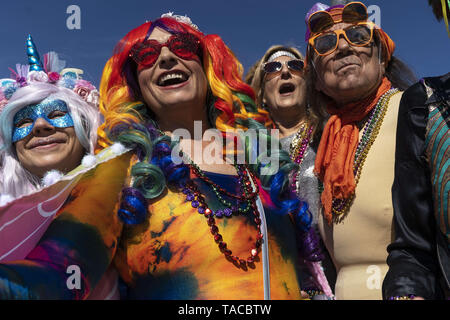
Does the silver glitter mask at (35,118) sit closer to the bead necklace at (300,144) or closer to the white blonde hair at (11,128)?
the white blonde hair at (11,128)

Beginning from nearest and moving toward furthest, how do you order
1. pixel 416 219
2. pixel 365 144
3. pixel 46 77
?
pixel 416 219 → pixel 365 144 → pixel 46 77

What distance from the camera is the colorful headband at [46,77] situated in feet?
10.0

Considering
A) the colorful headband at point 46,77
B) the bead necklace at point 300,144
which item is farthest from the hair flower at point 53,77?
the bead necklace at point 300,144

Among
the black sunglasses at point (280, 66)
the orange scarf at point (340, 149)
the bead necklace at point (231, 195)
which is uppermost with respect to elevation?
the black sunglasses at point (280, 66)

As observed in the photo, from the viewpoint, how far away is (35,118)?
2883 millimetres

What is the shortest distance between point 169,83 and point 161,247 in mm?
928

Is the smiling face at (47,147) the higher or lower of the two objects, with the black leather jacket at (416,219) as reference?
higher

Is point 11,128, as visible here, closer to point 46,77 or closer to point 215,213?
point 46,77

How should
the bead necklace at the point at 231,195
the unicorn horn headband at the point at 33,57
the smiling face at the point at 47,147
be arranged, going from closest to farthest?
the bead necklace at the point at 231,195
the smiling face at the point at 47,147
the unicorn horn headband at the point at 33,57

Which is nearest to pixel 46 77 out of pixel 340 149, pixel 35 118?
pixel 35 118

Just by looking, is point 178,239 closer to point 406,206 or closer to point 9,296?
point 9,296

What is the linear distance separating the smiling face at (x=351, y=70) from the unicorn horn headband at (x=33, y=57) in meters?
1.88

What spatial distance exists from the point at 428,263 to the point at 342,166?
83cm

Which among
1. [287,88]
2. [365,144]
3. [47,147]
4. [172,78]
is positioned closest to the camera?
[172,78]
